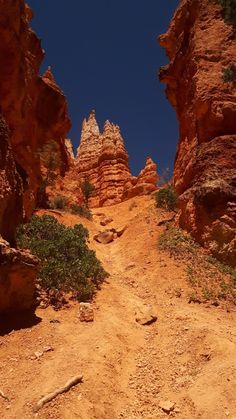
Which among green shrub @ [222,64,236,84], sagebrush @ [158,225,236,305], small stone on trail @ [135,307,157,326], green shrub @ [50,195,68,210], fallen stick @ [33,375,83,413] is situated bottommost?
fallen stick @ [33,375,83,413]

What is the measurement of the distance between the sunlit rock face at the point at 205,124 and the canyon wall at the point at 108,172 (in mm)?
13978

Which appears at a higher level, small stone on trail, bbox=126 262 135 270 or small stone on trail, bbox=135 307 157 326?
small stone on trail, bbox=126 262 135 270

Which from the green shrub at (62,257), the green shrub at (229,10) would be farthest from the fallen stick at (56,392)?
the green shrub at (229,10)

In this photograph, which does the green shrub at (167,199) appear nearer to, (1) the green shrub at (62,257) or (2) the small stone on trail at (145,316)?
(1) the green shrub at (62,257)

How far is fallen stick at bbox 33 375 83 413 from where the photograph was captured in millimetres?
6788

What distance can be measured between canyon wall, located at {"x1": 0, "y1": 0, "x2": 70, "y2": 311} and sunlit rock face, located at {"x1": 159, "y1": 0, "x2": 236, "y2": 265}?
7.56 metres

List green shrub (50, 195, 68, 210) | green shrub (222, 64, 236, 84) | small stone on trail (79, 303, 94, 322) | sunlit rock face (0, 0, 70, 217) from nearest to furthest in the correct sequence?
small stone on trail (79, 303, 94, 322), green shrub (222, 64, 236, 84), sunlit rock face (0, 0, 70, 217), green shrub (50, 195, 68, 210)

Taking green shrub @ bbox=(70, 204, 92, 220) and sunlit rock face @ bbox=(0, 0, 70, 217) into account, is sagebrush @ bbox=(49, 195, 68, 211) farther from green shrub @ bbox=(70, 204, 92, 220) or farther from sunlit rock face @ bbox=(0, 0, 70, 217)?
sunlit rock face @ bbox=(0, 0, 70, 217)

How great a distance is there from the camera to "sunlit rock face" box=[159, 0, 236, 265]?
634 inches

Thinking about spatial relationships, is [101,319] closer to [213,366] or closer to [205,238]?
[213,366]

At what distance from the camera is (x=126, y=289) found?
13.6m

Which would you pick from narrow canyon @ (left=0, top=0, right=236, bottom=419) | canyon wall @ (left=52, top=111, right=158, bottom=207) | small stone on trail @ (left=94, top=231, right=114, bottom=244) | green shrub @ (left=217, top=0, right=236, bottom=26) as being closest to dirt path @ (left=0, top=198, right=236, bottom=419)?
narrow canyon @ (left=0, top=0, right=236, bottom=419)

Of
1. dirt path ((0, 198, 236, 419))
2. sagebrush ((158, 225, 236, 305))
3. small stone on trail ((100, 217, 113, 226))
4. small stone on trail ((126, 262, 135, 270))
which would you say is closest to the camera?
dirt path ((0, 198, 236, 419))

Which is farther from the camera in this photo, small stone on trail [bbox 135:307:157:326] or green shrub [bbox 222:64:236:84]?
green shrub [bbox 222:64:236:84]
